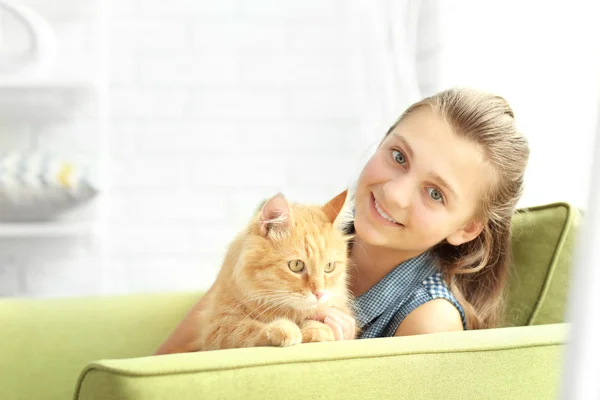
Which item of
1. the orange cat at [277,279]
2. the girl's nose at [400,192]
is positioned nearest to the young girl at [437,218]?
the girl's nose at [400,192]

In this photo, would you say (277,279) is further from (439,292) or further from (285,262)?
(439,292)

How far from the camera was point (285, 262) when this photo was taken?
126 cm

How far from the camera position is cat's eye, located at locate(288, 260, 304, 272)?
1268mm

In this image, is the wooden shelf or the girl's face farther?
the wooden shelf

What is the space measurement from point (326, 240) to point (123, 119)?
2.05 m

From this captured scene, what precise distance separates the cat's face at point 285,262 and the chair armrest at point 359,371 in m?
0.20

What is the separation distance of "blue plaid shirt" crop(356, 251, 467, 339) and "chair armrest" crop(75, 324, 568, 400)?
0.31 metres

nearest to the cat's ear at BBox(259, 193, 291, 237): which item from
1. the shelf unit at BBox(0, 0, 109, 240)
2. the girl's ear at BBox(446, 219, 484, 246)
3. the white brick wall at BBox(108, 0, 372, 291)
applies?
the girl's ear at BBox(446, 219, 484, 246)

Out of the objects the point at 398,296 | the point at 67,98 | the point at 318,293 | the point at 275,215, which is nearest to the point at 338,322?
the point at 318,293

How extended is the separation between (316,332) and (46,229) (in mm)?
1915

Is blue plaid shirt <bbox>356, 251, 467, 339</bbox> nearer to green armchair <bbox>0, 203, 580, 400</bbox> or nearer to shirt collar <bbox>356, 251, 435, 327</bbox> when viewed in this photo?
shirt collar <bbox>356, 251, 435, 327</bbox>

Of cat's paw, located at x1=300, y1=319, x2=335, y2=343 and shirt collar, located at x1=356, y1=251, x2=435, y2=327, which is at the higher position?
cat's paw, located at x1=300, y1=319, x2=335, y2=343

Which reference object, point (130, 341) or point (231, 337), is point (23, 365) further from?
point (231, 337)

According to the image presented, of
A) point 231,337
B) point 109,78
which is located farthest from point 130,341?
point 109,78
